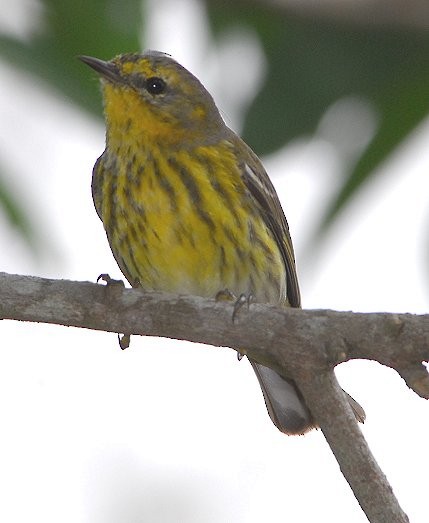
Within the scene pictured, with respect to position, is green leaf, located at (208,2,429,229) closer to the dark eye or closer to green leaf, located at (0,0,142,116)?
green leaf, located at (0,0,142,116)

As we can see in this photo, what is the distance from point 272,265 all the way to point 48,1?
1450 mm

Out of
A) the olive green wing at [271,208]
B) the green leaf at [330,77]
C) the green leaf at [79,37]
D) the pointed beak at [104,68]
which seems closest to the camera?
the green leaf at [330,77]

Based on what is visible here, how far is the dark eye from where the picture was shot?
5151mm

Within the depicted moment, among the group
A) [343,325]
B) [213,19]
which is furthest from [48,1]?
[343,325]

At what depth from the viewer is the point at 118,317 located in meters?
3.99

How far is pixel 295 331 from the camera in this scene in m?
3.78

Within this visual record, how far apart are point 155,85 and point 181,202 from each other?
687mm

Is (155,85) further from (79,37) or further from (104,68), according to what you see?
(79,37)

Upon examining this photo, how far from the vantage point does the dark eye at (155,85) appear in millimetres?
5151

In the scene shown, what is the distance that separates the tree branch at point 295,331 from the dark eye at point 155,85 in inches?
54.7

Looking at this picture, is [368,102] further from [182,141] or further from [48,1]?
[48,1]

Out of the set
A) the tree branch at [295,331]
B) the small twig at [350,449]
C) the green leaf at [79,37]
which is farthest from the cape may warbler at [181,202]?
the small twig at [350,449]

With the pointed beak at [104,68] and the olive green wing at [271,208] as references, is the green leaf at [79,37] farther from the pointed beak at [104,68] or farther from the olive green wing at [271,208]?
the olive green wing at [271,208]

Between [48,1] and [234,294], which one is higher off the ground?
[48,1]
